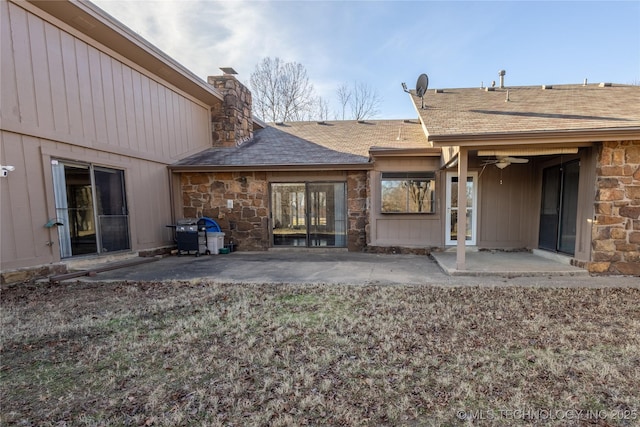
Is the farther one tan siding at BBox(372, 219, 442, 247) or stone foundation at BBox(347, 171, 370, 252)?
stone foundation at BBox(347, 171, 370, 252)

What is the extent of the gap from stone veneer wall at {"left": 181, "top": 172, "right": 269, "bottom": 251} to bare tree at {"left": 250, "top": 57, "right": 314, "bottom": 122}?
1307 cm

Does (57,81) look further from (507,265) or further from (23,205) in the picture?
(507,265)

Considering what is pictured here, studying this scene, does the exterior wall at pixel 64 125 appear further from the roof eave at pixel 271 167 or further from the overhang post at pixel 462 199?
the overhang post at pixel 462 199

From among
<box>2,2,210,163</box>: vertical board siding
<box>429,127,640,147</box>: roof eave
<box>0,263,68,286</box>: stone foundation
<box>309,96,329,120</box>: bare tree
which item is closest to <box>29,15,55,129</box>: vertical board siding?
<box>2,2,210,163</box>: vertical board siding

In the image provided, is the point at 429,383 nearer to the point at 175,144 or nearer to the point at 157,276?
the point at 157,276

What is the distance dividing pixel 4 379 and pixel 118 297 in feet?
6.62

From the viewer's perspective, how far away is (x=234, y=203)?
827cm

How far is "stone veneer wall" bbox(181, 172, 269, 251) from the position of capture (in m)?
8.19

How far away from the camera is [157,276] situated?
5.48m

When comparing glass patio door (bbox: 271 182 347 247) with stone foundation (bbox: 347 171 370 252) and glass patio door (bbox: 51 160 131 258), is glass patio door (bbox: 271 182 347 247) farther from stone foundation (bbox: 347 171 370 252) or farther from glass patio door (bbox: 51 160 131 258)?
glass patio door (bbox: 51 160 131 258)

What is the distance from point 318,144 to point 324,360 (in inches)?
291

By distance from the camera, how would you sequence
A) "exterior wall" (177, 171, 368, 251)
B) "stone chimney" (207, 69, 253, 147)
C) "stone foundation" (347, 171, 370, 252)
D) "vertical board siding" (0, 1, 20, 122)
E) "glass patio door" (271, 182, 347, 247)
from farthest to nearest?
"stone chimney" (207, 69, 253, 147) < "exterior wall" (177, 171, 368, 251) < "glass patio door" (271, 182, 347, 247) < "stone foundation" (347, 171, 370, 252) < "vertical board siding" (0, 1, 20, 122)

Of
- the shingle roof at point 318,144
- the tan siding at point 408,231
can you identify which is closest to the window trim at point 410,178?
the tan siding at point 408,231

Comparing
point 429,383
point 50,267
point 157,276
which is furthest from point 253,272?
point 429,383
